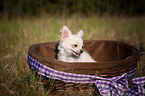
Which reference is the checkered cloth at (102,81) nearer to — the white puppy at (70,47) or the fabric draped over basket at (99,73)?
the fabric draped over basket at (99,73)

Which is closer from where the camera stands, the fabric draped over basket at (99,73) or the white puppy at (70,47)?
the fabric draped over basket at (99,73)

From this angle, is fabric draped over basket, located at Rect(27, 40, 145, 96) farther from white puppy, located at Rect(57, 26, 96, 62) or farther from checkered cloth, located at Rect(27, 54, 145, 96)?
white puppy, located at Rect(57, 26, 96, 62)

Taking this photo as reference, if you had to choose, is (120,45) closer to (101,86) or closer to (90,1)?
(101,86)

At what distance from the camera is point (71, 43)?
238 centimetres

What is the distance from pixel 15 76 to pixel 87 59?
4.25 ft

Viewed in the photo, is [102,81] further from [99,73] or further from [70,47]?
[70,47]

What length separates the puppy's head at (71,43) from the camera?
2359mm

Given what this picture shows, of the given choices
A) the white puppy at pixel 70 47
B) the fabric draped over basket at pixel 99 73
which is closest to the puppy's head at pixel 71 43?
the white puppy at pixel 70 47

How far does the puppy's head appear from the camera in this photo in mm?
2359

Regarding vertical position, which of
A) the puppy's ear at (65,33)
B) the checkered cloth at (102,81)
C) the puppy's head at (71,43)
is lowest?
the checkered cloth at (102,81)

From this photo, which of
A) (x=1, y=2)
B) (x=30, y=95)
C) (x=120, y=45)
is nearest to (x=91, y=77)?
(x=30, y=95)

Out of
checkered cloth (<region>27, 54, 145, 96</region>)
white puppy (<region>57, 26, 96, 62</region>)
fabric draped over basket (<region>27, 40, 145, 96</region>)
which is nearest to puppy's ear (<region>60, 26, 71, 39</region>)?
white puppy (<region>57, 26, 96, 62</region>)

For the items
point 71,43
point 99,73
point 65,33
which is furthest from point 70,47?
point 99,73

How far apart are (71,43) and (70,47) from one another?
79mm
